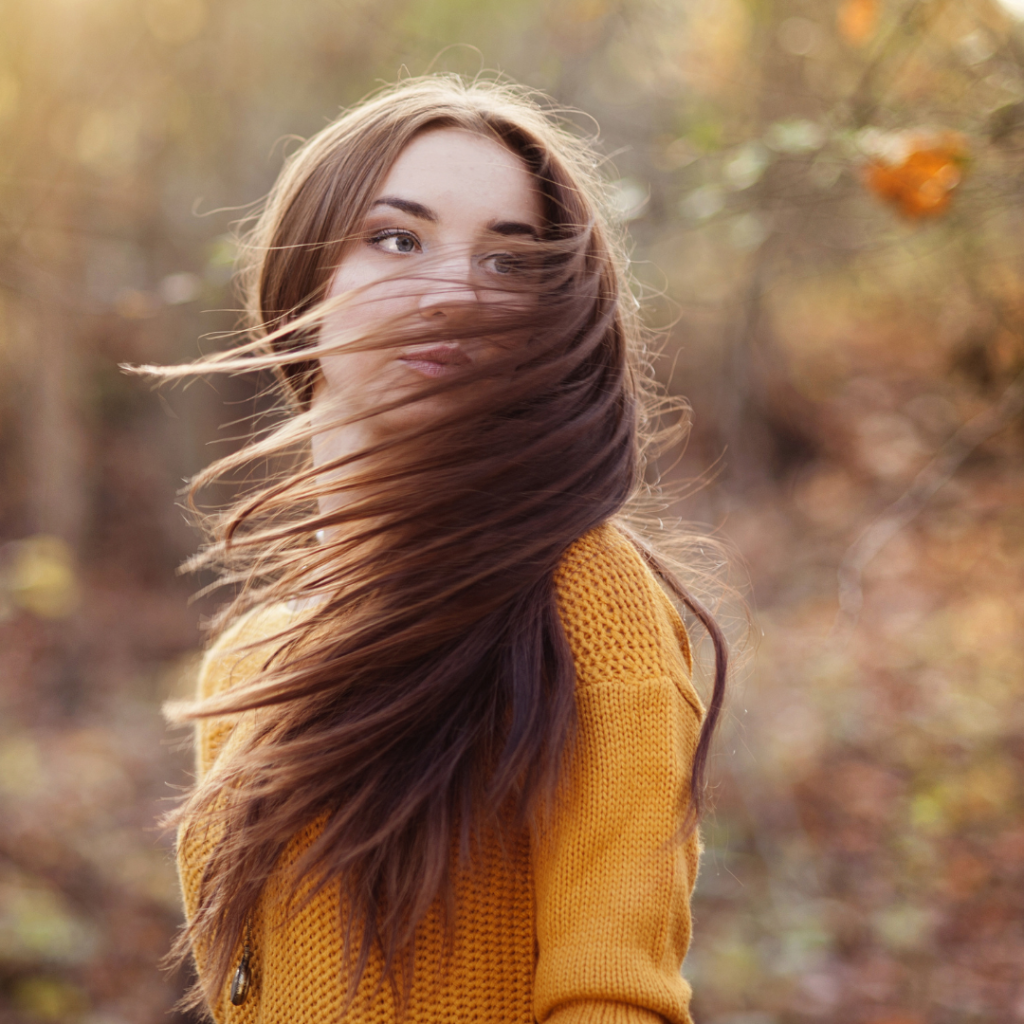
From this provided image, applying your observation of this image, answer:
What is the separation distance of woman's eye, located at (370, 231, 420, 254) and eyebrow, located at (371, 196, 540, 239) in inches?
1.3

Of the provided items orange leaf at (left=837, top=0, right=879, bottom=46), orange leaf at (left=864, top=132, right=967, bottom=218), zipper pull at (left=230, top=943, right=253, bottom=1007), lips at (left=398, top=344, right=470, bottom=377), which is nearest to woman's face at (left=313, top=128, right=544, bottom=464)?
lips at (left=398, top=344, right=470, bottom=377)

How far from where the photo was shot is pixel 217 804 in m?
1.28

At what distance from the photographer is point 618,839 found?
1.03m

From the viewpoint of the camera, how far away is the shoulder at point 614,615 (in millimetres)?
1077

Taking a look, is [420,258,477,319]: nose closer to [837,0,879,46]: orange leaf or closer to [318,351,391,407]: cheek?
[318,351,391,407]: cheek

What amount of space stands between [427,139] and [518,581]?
72 cm

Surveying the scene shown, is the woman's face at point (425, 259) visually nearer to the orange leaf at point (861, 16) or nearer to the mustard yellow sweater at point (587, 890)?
the mustard yellow sweater at point (587, 890)

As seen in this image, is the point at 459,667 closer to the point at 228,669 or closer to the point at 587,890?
the point at 587,890

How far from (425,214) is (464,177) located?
0.09 meters

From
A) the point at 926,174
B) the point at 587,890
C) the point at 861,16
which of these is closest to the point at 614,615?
the point at 587,890

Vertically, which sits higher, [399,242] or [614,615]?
[399,242]

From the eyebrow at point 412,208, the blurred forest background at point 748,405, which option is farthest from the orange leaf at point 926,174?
the eyebrow at point 412,208

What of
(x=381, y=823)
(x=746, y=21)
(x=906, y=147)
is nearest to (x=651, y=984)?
(x=381, y=823)

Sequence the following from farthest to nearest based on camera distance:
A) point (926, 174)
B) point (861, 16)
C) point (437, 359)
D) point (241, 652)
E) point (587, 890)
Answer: point (861, 16) < point (926, 174) < point (241, 652) < point (437, 359) < point (587, 890)
